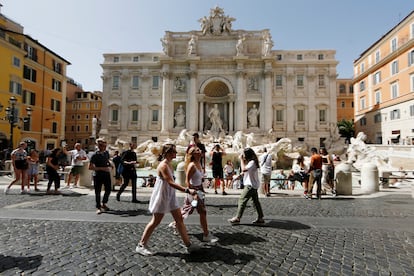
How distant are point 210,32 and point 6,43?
Answer: 22.2 meters

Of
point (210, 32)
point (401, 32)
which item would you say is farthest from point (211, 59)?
point (401, 32)

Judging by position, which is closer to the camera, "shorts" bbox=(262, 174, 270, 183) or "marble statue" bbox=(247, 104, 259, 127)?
"shorts" bbox=(262, 174, 270, 183)

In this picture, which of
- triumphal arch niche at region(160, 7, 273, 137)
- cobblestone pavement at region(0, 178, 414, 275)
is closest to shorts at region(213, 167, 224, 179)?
cobblestone pavement at region(0, 178, 414, 275)

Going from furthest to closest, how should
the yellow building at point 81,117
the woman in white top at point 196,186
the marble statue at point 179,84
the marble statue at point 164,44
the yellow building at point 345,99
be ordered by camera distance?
the yellow building at point 345,99 → the yellow building at point 81,117 → the marble statue at point 179,84 → the marble statue at point 164,44 → the woman in white top at point 196,186

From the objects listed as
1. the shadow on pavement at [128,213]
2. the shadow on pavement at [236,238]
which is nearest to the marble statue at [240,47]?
the shadow on pavement at [128,213]

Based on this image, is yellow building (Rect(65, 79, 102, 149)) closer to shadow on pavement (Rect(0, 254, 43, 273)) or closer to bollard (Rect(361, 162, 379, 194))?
bollard (Rect(361, 162, 379, 194))

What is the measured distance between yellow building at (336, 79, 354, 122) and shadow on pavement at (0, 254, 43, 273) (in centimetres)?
5115

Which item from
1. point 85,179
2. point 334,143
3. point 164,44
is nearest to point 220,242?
point 85,179

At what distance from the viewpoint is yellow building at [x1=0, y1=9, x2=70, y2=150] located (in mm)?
23281

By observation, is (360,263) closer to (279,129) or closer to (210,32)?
(279,129)

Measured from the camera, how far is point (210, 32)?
31.5 meters

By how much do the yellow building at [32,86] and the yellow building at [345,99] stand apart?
47636 millimetres

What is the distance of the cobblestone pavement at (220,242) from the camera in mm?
3301

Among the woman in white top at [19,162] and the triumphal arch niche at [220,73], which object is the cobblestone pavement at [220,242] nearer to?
the woman in white top at [19,162]
